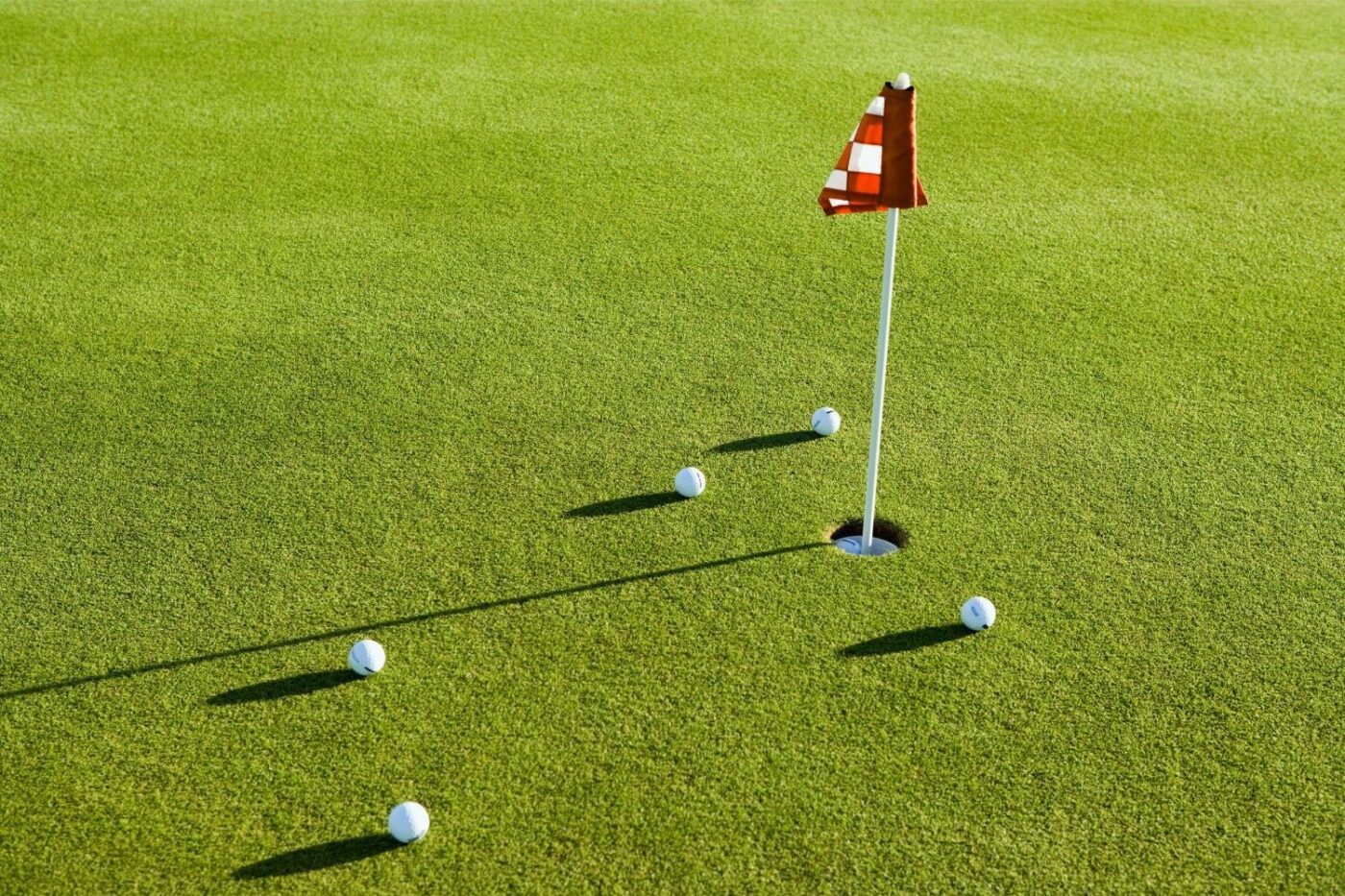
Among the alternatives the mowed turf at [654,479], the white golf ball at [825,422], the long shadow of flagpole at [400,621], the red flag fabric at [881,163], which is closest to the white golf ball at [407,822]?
the mowed turf at [654,479]

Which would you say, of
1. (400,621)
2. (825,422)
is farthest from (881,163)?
(400,621)

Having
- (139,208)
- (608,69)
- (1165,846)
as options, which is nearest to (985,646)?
(1165,846)

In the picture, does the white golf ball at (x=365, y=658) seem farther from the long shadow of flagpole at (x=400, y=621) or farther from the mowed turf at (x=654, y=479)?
the long shadow of flagpole at (x=400, y=621)

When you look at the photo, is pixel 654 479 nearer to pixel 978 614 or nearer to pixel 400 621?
pixel 400 621

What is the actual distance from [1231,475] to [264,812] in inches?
193

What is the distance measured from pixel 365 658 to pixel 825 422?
276 centimetres

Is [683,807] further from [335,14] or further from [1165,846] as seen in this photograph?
[335,14]

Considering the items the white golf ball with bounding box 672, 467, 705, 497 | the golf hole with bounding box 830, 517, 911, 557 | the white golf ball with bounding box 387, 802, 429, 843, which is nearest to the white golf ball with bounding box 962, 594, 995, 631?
the golf hole with bounding box 830, 517, 911, 557

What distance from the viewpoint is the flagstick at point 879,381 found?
5340mm

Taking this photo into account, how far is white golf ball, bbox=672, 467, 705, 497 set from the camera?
6.45 m

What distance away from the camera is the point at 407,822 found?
468 centimetres

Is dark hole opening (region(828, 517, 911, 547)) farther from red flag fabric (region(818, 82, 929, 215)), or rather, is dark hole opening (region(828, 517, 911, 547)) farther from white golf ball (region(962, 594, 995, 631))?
Result: red flag fabric (region(818, 82, 929, 215))

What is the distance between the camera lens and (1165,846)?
15.6 ft

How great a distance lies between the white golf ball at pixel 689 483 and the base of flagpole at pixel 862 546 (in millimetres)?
716
